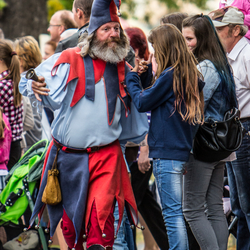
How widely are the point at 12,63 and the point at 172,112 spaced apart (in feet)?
7.71

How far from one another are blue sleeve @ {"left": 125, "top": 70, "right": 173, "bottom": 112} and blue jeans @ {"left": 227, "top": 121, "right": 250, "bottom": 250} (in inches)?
36.9

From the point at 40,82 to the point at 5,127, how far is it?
1452 millimetres

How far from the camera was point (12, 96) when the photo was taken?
15.2 feet

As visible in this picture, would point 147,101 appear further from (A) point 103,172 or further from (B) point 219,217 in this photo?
(B) point 219,217

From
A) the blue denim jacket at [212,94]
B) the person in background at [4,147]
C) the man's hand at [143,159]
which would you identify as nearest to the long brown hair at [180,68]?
the blue denim jacket at [212,94]

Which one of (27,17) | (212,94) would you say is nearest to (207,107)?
(212,94)

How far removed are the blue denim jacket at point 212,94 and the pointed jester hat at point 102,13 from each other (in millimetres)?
782

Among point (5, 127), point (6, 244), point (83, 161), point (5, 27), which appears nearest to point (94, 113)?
point (83, 161)

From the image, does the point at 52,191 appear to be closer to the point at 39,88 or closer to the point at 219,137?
the point at 39,88

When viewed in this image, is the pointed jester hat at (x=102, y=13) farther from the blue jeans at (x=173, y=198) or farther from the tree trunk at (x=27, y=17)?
the tree trunk at (x=27, y=17)

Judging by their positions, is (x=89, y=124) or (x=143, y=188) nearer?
(x=89, y=124)

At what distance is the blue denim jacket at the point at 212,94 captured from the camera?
10.7 ft

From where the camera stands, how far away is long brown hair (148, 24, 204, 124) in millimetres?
3082

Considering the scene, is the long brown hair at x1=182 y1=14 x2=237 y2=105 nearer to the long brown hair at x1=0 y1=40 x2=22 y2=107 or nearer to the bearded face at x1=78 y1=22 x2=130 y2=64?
the bearded face at x1=78 y1=22 x2=130 y2=64
